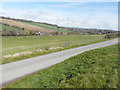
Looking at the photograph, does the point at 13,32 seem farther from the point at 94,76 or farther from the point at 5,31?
the point at 94,76

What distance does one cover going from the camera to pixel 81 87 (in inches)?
212

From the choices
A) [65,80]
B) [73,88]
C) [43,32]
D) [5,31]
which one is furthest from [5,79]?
[43,32]

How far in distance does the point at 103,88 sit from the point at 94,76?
3.40 ft

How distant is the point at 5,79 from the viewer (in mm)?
8094

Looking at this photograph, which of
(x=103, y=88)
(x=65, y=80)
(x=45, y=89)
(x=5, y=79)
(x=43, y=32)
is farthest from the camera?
(x=43, y=32)

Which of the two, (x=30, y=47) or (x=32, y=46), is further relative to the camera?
(x=32, y=46)

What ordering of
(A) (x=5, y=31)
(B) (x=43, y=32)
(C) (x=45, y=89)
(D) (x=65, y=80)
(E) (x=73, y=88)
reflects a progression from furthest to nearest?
(B) (x=43, y=32) < (A) (x=5, y=31) < (D) (x=65, y=80) < (C) (x=45, y=89) < (E) (x=73, y=88)

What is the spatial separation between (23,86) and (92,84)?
3596mm

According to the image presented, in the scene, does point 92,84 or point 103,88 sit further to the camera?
point 92,84

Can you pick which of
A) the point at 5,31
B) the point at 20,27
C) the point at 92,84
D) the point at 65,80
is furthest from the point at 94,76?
the point at 20,27

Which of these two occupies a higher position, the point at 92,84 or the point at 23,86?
the point at 92,84

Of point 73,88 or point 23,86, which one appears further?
point 23,86

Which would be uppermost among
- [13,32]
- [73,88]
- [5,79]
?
[13,32]

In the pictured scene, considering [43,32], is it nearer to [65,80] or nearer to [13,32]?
[13,32]
